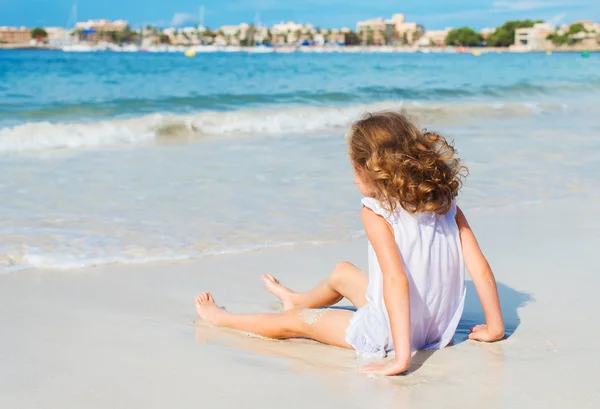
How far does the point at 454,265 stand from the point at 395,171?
45 cm

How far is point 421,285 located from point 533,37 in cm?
13424

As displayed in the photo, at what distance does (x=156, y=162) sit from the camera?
805 centimetres

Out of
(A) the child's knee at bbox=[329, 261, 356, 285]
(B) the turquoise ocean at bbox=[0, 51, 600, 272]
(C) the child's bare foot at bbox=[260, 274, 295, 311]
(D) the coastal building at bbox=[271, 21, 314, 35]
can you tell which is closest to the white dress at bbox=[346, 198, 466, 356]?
(A) the child's knee at bbox=[329, 261, 356, 285]

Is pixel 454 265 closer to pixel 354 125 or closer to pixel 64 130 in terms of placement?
pixel 354 125

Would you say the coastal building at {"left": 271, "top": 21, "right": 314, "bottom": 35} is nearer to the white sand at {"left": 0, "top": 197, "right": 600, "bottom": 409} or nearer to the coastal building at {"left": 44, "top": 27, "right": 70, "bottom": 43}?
the coastal building at {"left": 44, "top": 27, "right": 70, "bottom": 43}

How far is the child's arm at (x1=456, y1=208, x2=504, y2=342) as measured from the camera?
108 inches

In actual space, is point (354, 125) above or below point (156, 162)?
above

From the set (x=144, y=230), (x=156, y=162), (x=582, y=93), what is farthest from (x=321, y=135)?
(x=582, y=93)

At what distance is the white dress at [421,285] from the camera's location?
2605mm

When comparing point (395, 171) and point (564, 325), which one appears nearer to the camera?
point (395, 171)

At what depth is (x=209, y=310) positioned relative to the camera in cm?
315

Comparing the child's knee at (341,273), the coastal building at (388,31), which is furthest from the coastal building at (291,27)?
the child's knee at (341,273)

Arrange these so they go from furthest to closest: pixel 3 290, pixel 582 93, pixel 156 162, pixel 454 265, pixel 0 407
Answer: pixel 582 93
pixel 156 162
pixel 3 290
pixel 454 265
pixel 0 407

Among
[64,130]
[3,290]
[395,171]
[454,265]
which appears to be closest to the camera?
[395,171]
